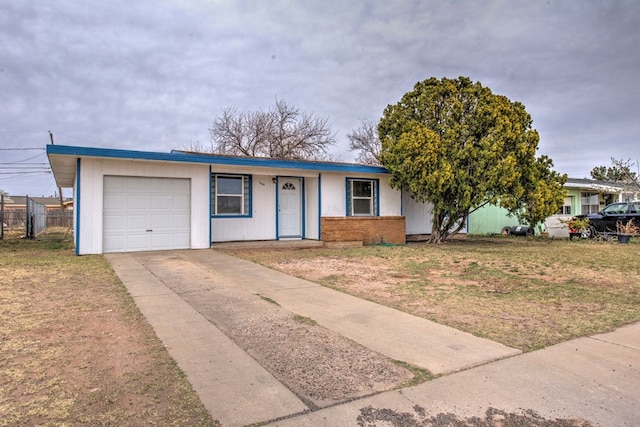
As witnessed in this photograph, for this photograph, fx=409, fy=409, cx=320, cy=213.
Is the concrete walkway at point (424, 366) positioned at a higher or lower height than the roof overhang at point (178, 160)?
lower

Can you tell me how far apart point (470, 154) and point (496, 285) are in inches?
298

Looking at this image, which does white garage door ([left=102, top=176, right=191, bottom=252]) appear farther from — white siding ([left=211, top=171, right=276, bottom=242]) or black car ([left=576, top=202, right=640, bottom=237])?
black car ([left=576, top=202, right=640, bottom=237])

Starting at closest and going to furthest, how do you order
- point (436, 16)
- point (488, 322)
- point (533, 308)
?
point (488, 322)
point (533, 308)
point (436, 16)

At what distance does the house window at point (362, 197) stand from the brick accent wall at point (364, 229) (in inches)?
27.6

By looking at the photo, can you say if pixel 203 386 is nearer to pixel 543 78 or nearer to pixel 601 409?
pixel 601 409

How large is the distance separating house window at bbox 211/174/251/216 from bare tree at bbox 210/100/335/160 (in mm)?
17907

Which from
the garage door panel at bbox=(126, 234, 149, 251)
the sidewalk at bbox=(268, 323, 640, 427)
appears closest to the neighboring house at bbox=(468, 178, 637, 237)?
the garage door panel at bbox=(126, 234, 149, 251)

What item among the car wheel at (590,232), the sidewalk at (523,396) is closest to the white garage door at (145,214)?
the sidewalk at (523,396)

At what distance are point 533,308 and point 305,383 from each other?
4.13 meters

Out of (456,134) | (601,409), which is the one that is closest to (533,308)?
(601,409)

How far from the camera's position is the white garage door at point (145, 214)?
12023 millimetres

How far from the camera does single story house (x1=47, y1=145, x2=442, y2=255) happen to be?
11648mm

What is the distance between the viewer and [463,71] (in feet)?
49.9

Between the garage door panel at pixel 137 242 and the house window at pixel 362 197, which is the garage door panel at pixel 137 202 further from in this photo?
the house window at pixel 362 197
